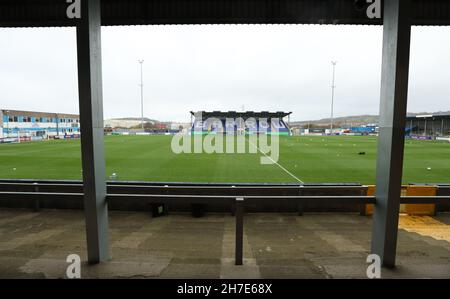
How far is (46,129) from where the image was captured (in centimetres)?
5581

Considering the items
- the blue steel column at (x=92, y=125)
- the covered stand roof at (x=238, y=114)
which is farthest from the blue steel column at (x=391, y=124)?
the covered stand roof at (x=238, y=114)

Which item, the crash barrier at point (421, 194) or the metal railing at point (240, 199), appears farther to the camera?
the crash barrier at point (421, 194)

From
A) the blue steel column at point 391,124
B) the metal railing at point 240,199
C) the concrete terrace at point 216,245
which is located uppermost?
the blue steel column at point 391,124

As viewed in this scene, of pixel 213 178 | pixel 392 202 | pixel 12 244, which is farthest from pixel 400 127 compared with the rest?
pixel 213 178

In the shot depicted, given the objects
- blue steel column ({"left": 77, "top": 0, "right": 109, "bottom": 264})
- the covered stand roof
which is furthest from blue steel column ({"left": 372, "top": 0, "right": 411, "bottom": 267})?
the covered stand roof

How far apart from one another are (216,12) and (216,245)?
4350mm

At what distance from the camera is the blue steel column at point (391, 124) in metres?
2.99

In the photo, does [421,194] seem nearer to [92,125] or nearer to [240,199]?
[240,199]

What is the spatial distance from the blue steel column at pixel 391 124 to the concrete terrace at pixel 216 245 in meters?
0.45

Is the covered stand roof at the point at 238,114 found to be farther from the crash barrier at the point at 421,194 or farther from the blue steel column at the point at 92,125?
the blue steel column at the point at 92,125

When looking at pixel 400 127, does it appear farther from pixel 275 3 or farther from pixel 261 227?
pixel 261 227

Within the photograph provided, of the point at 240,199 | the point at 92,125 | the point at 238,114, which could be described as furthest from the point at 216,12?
the point at 238,114
